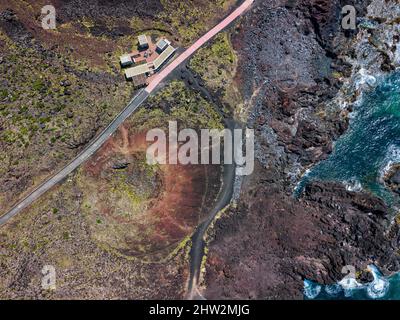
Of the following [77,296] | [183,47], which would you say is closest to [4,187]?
[77,296]

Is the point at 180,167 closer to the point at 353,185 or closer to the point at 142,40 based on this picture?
the point at 142,40

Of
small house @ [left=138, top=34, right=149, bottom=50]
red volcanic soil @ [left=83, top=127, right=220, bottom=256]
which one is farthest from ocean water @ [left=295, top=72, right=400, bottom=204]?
small house @ [left=138, top=34, right=149, bottom=50]

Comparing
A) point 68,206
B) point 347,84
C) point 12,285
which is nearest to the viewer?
point 12,285

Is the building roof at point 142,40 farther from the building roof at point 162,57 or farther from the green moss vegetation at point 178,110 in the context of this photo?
the green moss vegetation at point 178,110

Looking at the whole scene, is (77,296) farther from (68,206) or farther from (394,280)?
(394,280)

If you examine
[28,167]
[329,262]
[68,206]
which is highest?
[28,167]

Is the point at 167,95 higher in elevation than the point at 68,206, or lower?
higher

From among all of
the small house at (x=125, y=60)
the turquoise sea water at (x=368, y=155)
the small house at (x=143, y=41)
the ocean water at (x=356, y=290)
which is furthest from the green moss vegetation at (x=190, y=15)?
the ocean water at (x=356, y=290)
